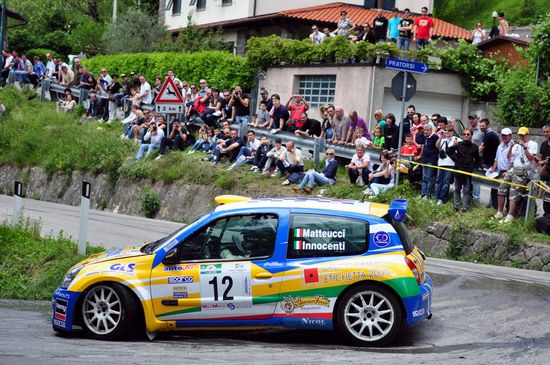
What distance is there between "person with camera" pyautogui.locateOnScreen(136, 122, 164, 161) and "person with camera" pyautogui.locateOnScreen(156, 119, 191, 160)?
18cm

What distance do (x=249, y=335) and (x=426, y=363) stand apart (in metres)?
2.34

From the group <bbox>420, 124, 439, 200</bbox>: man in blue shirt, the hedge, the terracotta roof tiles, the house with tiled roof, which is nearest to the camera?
<bbox>420, 124, 439, 200</bbox>: man in blue shirt

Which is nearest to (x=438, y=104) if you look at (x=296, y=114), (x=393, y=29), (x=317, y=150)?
(x=393, y=29)

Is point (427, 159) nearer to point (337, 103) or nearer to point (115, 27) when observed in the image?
point (337, 103)

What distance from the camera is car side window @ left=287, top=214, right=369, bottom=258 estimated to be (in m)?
9.99

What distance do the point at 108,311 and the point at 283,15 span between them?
2971 cm

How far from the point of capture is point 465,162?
18938 mm

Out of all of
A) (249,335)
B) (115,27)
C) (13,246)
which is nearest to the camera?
(249,335)

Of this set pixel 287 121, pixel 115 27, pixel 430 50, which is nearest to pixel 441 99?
pixel 430 50

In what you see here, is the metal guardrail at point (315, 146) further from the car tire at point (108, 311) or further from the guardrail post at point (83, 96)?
the car tire at point (108, 311)

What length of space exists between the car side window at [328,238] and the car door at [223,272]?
0.50 ft

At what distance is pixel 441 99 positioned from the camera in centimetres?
2873

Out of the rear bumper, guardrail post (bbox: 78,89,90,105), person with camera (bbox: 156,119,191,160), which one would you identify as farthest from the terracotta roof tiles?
the rear bumper

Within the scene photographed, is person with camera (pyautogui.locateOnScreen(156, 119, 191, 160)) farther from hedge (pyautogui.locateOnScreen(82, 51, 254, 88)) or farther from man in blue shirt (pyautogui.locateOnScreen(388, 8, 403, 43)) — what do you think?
man in blue shirt (pyautogui.locateOnScreen(388, 8, 403, 43))
